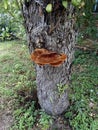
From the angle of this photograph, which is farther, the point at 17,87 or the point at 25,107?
the point at 17,87

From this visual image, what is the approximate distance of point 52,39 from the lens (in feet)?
4.87

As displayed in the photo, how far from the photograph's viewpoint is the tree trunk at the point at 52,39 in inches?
53.3

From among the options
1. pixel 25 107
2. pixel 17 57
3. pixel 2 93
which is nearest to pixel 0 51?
pixel 17 57

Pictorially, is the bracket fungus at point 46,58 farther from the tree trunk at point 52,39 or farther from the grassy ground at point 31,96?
the grassy ground at point 31,96

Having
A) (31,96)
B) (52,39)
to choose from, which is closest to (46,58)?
(52,39)

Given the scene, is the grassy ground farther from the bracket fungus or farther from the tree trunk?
the bracket fungus

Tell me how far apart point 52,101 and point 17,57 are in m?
1.68

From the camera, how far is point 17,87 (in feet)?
7.82

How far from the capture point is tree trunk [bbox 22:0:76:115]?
4.44 feet

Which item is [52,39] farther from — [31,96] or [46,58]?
[31,96]

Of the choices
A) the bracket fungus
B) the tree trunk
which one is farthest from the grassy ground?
the bracket fungus

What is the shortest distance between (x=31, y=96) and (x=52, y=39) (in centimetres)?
91

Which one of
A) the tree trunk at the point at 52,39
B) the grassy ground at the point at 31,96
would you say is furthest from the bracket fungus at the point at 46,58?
the grassy ground at the point at 31,96

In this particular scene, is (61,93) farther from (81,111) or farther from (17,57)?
(17,57)
